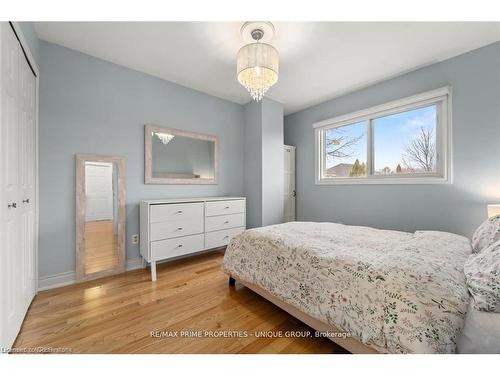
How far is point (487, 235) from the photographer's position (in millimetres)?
1313

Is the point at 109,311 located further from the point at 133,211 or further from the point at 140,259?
the point at 133,211

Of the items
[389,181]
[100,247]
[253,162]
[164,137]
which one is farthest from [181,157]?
[389,181]

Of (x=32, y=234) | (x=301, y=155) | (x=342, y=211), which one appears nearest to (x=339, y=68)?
(x=301, y=155)

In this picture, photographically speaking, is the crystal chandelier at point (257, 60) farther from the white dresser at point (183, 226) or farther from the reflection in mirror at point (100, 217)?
the reflection in mirror at point (100, 217)

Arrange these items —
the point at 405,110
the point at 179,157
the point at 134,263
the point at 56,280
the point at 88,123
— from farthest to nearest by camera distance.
Result: the point at 179,157 → the point at 405,110 → the point at 134,263 → the point at 88,123 → the point at 56,280

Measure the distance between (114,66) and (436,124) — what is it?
12.8 ft

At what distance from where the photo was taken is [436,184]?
2.36 meters

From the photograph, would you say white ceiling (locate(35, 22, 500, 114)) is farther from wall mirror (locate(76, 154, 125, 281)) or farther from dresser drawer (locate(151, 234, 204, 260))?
dresser drawer (locate(151, 234, 204, 260))

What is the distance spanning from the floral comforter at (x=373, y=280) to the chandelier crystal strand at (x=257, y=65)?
138 cm

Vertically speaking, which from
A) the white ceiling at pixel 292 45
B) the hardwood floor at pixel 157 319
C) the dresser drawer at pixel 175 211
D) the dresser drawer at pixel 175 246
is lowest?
the hardwood floor at pixel 157 319

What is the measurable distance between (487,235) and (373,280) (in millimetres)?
947

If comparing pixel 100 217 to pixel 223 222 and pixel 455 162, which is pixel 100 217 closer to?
pixel 223 222

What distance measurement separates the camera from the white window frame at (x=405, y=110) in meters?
2.30

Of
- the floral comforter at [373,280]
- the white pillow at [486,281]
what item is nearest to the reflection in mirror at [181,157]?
the floral comforter at [373,280]
